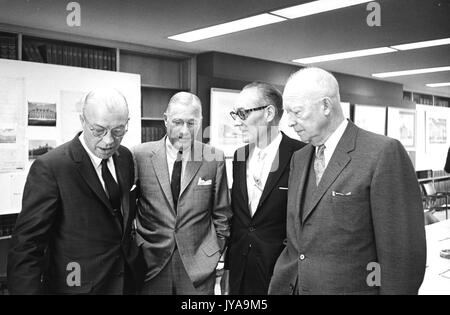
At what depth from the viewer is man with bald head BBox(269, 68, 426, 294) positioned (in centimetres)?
150

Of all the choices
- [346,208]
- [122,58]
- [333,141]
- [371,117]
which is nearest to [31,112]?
[122,58]

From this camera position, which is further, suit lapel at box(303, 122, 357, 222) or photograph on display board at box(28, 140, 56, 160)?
photograph on display board at box(28, 140, 56, 160)

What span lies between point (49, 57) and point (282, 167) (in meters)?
3.84

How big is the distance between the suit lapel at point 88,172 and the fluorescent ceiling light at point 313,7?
109 inches

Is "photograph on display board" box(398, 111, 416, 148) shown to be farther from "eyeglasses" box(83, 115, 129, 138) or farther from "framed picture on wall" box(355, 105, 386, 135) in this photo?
"eyeglasses" box(83, 115, 129, 138)

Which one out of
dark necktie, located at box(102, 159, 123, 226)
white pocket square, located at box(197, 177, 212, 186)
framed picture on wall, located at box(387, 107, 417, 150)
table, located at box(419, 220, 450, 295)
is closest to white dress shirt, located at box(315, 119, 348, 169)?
white pocket square, located at box(197, 177, 212, 186)

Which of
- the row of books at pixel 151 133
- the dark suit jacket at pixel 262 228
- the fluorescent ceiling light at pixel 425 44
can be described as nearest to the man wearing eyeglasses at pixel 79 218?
the dark suit jacket at pixel 262 228

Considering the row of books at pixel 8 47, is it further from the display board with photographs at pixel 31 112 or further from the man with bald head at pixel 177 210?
the man with bald head at pixel 177 210

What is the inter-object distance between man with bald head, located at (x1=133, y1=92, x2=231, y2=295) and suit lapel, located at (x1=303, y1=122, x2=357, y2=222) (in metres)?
0.64

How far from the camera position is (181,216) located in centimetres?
206

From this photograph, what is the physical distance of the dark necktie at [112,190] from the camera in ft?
5.77

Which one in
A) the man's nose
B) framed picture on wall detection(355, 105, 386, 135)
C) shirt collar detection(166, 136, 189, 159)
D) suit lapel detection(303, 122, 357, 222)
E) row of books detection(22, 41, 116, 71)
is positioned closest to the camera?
suit lapel detection(303, 122, 357, 222)
